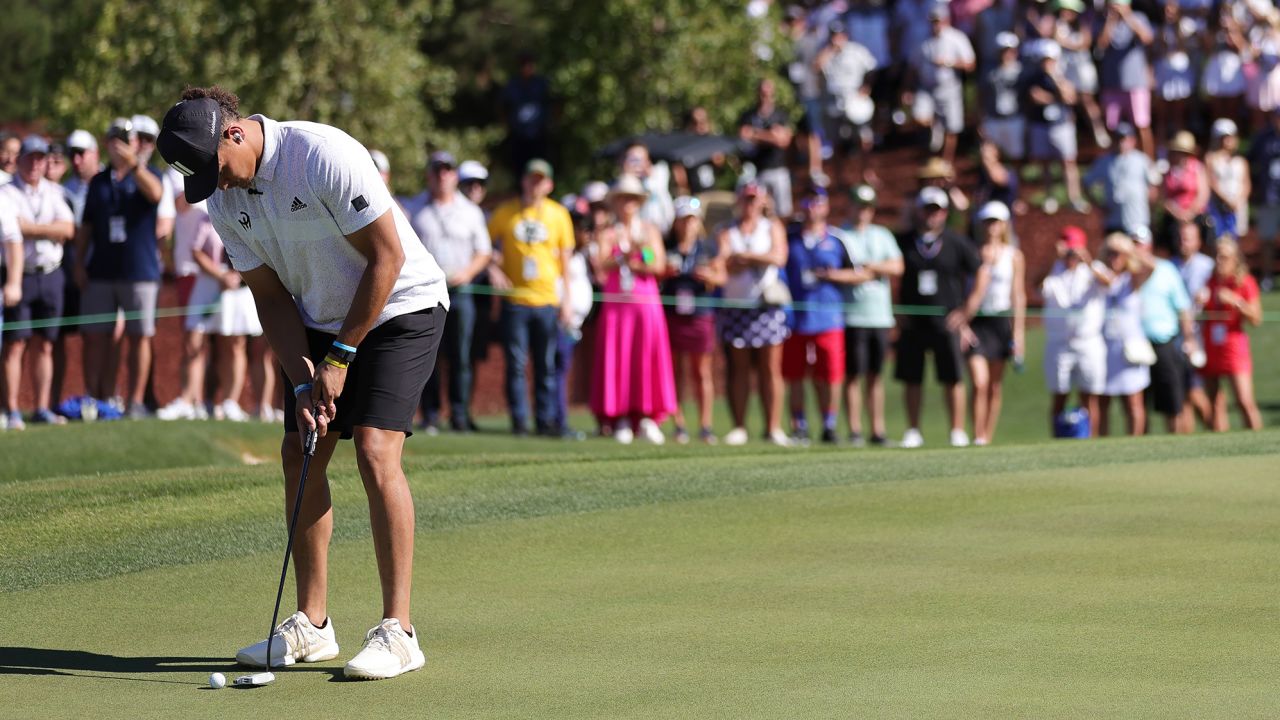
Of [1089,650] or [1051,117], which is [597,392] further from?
[1089,650]

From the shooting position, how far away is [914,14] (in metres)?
21.3

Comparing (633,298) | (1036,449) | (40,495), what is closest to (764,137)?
(633,298)

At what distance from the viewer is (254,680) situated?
5012mm

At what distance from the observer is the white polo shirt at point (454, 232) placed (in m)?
13.5

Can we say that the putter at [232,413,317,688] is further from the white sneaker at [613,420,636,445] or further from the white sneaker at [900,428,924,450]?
the white sneaker at [900,428,924,450]

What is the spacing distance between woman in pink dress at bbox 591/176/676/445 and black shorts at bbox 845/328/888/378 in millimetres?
1341

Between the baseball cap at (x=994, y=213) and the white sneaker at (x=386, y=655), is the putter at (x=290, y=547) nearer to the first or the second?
the white sneaker at (x=386, y=655)

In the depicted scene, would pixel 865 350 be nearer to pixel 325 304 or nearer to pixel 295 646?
pixel 325 304

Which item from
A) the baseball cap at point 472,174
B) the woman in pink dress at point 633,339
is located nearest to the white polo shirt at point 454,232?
the baseball cap at point 472,174

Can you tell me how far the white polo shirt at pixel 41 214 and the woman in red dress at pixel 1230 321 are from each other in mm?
8370

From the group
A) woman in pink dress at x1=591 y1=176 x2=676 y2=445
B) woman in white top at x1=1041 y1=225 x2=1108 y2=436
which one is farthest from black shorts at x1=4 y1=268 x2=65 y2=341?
woman in white top at x1=1041 y1=225 x2=1108 y2=436

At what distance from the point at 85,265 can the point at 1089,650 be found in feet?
29.6

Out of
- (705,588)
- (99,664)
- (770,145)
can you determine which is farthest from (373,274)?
(770,145)

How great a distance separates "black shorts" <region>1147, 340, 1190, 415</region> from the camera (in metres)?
13.7
